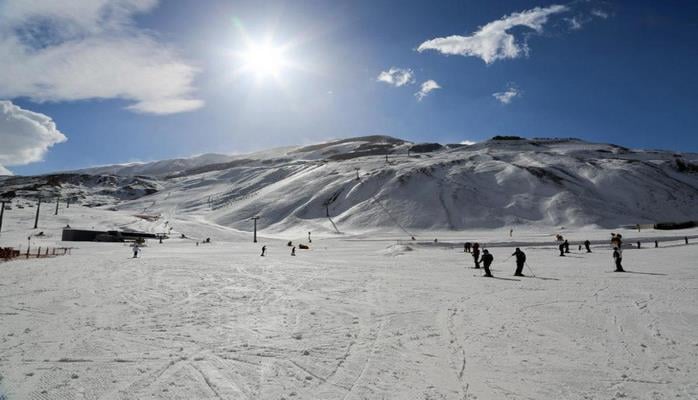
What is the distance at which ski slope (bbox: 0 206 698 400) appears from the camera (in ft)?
22.1

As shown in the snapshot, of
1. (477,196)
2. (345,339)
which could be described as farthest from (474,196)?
(345,339)

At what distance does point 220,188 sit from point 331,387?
150 m

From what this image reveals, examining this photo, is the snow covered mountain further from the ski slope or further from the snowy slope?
the ski slope

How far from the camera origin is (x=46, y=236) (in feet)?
188

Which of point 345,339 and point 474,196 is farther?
point 474,196

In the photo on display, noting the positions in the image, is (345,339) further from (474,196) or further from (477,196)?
(477,196)

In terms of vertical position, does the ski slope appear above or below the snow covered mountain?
below

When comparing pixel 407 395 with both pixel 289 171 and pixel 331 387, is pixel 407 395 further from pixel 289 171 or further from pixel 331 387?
pixel 289 171

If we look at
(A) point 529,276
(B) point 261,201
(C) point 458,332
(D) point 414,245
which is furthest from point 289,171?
(C) point 458,332

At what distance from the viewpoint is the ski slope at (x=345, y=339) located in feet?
22.1

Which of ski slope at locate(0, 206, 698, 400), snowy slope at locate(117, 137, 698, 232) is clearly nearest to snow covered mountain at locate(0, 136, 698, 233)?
snowy slope at locate(117, 137, 698, 232)

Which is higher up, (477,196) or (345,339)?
(477,196)

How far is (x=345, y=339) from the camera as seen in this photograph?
9492 millimetres

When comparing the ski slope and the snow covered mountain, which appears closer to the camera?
the ski slope
